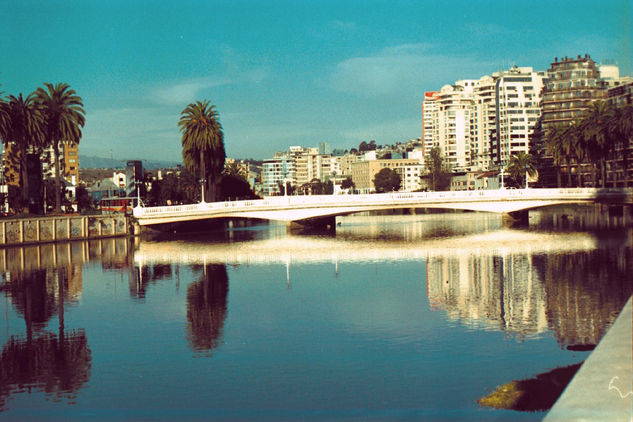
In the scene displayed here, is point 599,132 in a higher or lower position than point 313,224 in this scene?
higher

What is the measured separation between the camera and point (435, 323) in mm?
29594

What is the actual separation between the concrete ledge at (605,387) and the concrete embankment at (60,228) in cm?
7278

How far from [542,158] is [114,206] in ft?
320

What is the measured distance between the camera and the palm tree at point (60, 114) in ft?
283

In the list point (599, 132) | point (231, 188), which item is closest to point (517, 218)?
point (599, 132)

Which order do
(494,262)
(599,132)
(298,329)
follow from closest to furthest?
(298,329), (494,262), (599,132)

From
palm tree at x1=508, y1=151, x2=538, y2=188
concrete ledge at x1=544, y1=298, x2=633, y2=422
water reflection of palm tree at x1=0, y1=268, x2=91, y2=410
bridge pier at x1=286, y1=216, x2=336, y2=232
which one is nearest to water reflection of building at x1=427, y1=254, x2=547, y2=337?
water reflection of palm tree at x1=0, y1=268, x2=91, y2=410

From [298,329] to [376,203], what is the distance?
5322 centimetres

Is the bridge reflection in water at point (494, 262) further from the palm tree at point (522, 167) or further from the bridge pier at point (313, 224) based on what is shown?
the palm tree at point (522, 167)

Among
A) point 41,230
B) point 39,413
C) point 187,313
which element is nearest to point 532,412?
point 39,413

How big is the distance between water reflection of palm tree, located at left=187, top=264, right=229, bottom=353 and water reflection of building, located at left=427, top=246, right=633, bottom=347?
10210mm

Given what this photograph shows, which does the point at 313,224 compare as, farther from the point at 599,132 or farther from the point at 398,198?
the point at 599,132

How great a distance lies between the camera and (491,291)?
3866cm

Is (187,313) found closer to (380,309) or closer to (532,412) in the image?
(380,309)
